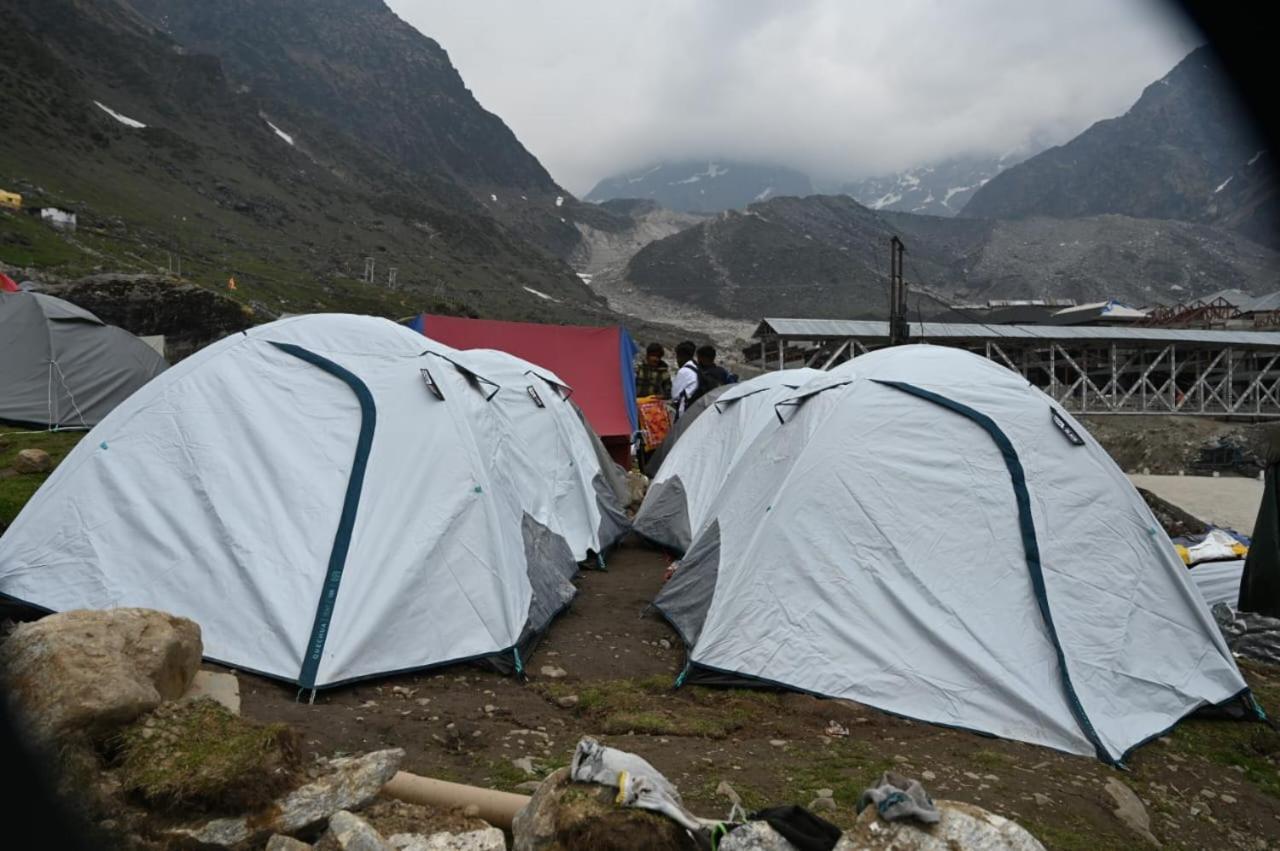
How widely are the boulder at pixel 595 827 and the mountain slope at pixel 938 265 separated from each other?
3671 inches

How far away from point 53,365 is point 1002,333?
3155cm

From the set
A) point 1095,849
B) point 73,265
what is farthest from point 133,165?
point 1095,849

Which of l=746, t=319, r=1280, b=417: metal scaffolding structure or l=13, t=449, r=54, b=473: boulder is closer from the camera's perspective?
l=13, t=449, r=54, b=473: boulder

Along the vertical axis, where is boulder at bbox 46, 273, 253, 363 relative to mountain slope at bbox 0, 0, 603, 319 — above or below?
below

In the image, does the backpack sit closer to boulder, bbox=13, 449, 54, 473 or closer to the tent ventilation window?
the tent ventilation window

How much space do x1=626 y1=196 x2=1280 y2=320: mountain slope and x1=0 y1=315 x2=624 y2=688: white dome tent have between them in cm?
9088

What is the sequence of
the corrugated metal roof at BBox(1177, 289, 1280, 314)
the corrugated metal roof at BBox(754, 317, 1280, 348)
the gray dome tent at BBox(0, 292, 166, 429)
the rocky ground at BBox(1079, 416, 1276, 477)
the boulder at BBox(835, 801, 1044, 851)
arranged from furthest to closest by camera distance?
the corrugated metal roof at BBox(1177, 289, 1280, 314), the corrugated metal roof at BBox(754, 317, 1280, 348), the rocky ground at BBox(1079, 416, 1276, 477), the gray dome tent at BBox(0, 292, 166, 429), the boulder at BBox(835, 801, 1044, 851)

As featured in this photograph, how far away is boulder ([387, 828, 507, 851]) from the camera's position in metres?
2.72

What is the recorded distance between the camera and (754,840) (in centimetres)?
258

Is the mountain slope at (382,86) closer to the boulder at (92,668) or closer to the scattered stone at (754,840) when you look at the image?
the boulder at (92,668)

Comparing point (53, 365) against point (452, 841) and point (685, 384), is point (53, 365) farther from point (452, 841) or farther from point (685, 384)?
point (452, 841)

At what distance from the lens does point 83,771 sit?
2.63m

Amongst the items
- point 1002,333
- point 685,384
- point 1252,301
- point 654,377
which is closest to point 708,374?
point 685,384

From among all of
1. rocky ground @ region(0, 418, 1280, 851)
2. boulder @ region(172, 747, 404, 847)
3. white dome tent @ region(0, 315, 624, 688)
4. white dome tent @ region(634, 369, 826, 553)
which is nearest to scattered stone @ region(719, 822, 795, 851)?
rocky ground @ region(0, 418, 1280, 851)
